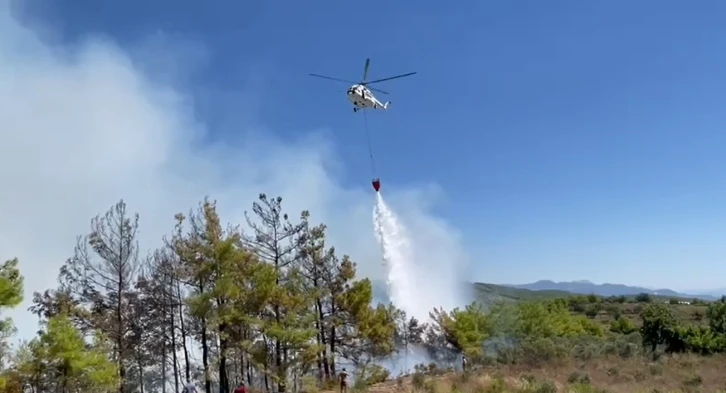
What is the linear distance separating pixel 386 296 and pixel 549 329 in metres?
17.1

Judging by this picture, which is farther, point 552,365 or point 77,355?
point 552,365

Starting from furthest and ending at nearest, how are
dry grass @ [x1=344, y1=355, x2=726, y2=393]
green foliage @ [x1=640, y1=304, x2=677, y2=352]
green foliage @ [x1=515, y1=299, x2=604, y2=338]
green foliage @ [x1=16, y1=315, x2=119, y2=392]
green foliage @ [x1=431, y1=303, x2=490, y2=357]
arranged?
green foliage @ [x1=515, y1=299, x2=604, y2=338], green foliage @ [x1=640, y1=304, x2=677, y2=352], green foliage @ [x1=431, y1=303, x2=490, y2=357], green foliage @ [x1=16, y1=315, x2=119, y2=392], dry grass @ [x1=344, y1=355, x2=726, y2=393]

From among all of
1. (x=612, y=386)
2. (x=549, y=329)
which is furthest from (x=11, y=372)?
(x=549, y=329)

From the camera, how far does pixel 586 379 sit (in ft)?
99.5

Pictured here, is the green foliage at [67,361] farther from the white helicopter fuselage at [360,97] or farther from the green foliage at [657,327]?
the green foliage at [657,327]

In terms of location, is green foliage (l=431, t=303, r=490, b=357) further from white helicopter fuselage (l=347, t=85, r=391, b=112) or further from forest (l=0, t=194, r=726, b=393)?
white helicopter fuselage (l=347, t=85, r=391, b=112)

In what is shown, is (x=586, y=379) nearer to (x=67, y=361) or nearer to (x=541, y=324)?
(x=67, y=361)

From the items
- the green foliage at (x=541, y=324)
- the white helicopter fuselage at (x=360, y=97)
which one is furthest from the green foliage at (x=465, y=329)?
the white helicopter fuselage at (x=360, y=97)

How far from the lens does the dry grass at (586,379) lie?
26.0m

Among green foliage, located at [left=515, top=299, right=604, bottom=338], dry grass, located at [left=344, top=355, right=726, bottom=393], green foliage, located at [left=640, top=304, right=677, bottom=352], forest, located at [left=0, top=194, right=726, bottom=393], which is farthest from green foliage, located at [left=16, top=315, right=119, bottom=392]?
green foliage, located at [left=640, top=304, right=677, bottom=352]

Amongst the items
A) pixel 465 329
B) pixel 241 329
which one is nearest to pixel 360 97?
pixel 241 329

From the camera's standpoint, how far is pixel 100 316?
3109cm

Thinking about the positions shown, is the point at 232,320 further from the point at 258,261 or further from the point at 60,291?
the point at 60,291

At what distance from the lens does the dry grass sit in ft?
85.2
